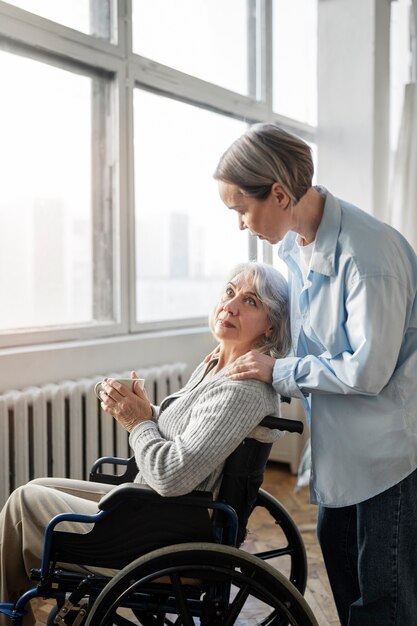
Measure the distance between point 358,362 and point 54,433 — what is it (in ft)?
4.90

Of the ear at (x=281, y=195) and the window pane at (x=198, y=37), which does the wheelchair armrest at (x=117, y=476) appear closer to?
the ear at (x=281, y=195)

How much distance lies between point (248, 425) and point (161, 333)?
68.3 inches

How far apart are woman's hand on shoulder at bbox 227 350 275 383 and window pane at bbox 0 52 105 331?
1.36 metres

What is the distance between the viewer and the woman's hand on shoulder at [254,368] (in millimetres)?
1417

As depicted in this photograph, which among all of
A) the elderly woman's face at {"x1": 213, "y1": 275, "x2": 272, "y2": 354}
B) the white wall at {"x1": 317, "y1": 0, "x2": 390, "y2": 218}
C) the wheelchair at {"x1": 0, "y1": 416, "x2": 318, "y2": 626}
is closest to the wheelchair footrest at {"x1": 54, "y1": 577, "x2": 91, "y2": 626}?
the wheelchair at {"x1": 0, "y1": 416, "x2": 318, "y2": 626}

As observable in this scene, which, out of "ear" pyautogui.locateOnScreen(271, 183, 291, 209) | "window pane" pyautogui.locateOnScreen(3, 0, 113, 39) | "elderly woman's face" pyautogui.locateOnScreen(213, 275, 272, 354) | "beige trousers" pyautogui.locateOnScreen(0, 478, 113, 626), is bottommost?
"beige trousers" pyautogui.locateOnScreen(0, 478, 113, 626)

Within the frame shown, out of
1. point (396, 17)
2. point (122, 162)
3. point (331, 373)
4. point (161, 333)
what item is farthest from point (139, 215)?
point (396, 17)

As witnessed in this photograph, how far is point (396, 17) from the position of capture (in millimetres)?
4148

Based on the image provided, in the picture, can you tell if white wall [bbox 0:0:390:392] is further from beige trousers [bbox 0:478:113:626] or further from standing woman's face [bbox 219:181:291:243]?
beige trousers [bbox 0:478:113:626]

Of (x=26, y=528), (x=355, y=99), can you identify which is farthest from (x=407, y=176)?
(x=26, y=528)

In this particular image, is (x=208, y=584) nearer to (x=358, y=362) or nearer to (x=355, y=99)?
(x=358, y=362)

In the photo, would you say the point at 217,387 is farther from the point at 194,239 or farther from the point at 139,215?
the point at 194,239

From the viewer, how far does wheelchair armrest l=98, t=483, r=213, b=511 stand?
133cm

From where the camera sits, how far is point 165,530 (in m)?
1.38
